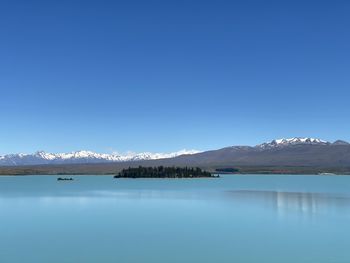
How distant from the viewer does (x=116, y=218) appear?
1793 inches

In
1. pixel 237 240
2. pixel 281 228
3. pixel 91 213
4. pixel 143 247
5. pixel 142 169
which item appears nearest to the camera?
pixel 143 247

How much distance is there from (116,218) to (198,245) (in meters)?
16.7

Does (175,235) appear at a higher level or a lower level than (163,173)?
lower

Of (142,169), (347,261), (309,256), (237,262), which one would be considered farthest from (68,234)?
(142,169)

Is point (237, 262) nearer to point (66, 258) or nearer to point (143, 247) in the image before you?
point (143, 247)

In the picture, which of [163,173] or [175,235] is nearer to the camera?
[175,235]

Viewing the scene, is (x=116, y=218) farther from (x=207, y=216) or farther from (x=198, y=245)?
(x=198, y=245)

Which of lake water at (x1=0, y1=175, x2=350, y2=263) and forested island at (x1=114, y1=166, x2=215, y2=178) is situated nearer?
lake water at (x1=0, y1=175, x2=350, y2=263)

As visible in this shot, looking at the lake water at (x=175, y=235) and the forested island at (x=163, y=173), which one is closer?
the lake water at (x=175, y=235)

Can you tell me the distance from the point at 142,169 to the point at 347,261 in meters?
174

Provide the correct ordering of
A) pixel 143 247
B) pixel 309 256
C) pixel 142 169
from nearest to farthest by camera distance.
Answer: pixel 309 256 < pixel 143 247 < pixel 142 169

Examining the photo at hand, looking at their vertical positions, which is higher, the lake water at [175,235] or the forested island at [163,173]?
the forested island at [163,173]

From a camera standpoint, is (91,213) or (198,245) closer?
(198,245)

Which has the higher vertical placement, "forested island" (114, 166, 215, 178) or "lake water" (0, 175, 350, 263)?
"forested island" (114, 166, 215, 178)
